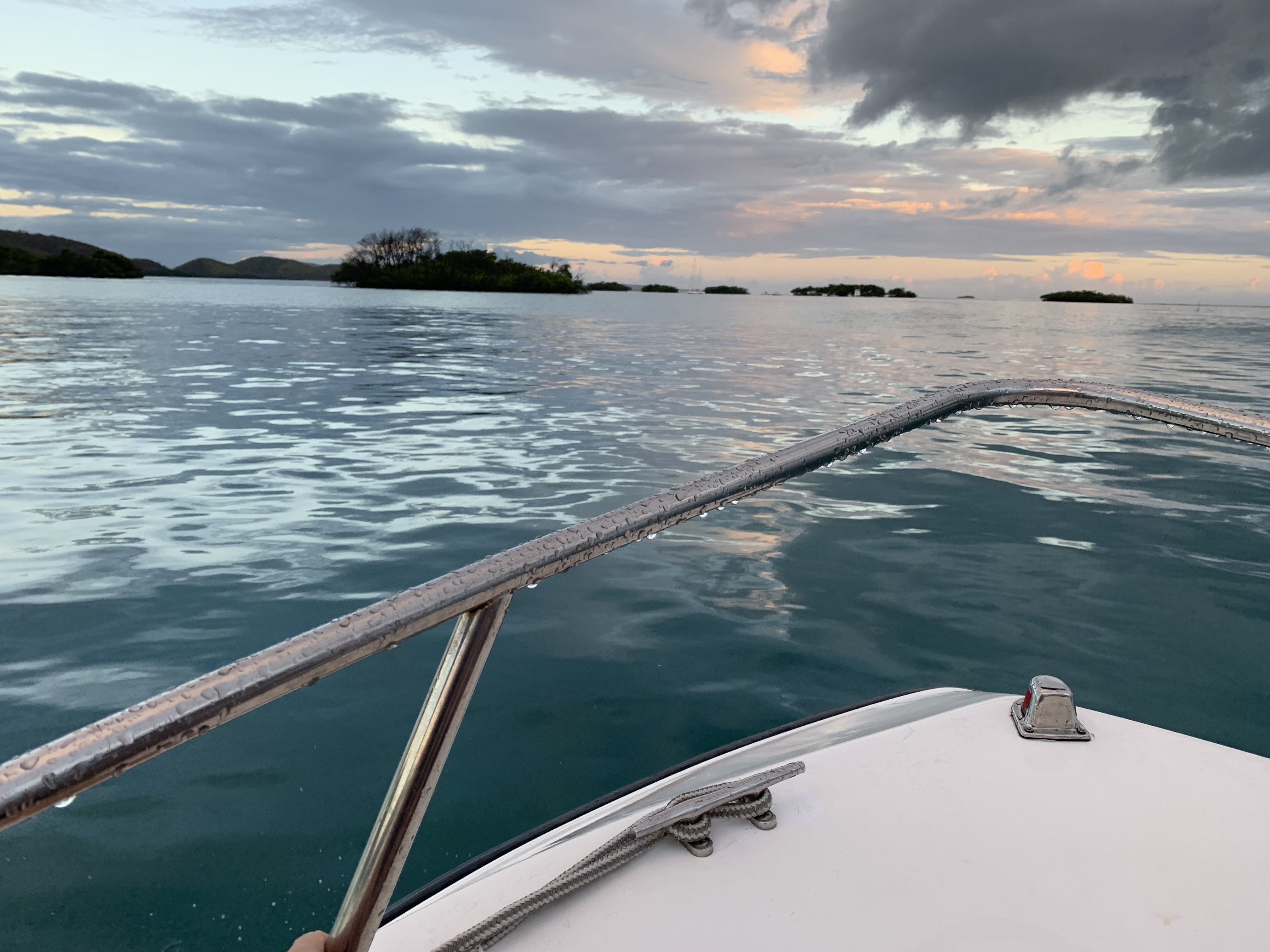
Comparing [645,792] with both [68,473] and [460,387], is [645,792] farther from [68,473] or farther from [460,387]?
[460,387]

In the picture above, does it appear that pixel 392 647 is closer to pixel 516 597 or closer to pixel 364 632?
pixel 364 632

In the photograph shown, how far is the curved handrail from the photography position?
0.56 m

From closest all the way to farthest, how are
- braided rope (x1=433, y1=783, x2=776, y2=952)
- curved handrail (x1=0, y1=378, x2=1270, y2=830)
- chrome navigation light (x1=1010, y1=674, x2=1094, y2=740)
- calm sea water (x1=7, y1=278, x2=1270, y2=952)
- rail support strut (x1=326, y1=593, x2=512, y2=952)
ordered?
1. curved handrail (x1=0, y1=378, x2=1270, y2=830)
2. rail support strut (x1=326, y1=593, x2=512, y2=952)
3. braided rope (x1=433, y1=783, x2=776, y2=952)
4. chrome navigation light (x1=1010, y1=674, x2=1094, y2=740)
5. calm sea water (x1=7, y1=278, x2=1270, y2=952)

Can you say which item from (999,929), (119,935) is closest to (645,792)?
(999,929)

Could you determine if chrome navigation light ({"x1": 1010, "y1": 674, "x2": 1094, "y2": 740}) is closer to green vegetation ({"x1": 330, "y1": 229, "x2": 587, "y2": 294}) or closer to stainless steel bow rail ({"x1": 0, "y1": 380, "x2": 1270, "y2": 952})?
stainless steel bow rail ({"x1": 0, "y1": 380, "x2": 1270, "y2": 952})

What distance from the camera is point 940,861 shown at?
1.35m

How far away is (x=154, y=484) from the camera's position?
589cm

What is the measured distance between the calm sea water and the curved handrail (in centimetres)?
174

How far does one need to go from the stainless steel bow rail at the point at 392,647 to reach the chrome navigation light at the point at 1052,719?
731 mm

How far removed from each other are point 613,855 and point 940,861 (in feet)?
1.76

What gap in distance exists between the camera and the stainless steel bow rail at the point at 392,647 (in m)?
0.57

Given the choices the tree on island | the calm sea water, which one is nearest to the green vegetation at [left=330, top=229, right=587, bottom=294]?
the tree on island

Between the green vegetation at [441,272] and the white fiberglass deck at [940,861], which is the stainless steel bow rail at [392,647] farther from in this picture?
the green vegetation at [441,272]

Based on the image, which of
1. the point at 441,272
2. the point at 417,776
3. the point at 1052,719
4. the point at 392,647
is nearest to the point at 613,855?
the point at 417,776
